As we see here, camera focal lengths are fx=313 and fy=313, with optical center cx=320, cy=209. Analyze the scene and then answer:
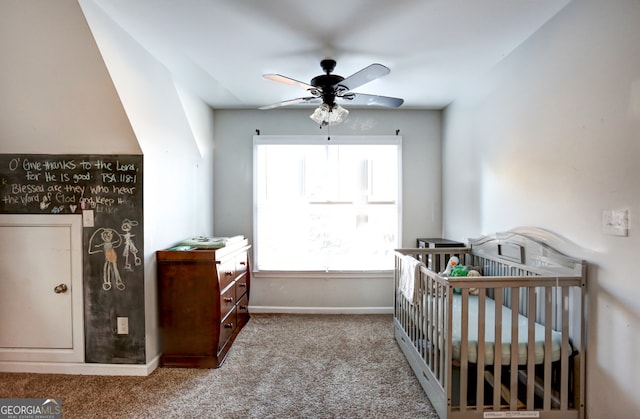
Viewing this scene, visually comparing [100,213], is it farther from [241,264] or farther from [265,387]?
[265,387]

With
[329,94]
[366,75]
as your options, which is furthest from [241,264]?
[366,75]

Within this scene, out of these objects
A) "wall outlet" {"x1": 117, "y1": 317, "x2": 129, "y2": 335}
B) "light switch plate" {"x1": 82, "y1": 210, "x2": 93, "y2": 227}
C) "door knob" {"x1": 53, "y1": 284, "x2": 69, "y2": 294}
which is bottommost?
"wall outlet" {"x1": 117, "y1": 317, "x2": 129, "y2": 335}

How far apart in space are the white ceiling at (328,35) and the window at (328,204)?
932 millimetres

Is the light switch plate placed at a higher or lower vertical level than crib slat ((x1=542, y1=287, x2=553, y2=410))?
higher

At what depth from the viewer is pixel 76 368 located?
2275mm

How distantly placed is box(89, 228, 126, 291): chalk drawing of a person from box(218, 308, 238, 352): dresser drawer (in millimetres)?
786

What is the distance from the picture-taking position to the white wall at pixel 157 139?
1959mm

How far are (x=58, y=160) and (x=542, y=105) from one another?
3269 millimetres

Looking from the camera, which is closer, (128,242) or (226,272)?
(128,242)

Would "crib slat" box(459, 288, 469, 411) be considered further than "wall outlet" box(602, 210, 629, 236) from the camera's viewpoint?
Yes

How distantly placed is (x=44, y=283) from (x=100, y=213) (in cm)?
66

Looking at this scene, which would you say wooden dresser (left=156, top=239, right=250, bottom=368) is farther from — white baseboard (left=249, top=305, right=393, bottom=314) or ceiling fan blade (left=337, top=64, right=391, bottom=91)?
ceiling fan blade (left=337, top=64, right=391, bottom=91)

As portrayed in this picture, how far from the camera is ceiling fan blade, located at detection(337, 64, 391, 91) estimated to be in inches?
69.7

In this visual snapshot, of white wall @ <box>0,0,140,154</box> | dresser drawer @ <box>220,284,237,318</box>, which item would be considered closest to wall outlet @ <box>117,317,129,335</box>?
dresser drawer @ <box>220,284,237,318</box>
